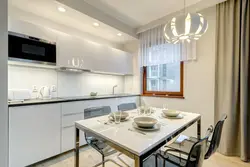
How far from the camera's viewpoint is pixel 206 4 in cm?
241

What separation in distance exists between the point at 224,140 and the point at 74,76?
3000 millimetres

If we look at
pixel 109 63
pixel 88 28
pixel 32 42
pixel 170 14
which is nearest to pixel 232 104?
pixel 170 14

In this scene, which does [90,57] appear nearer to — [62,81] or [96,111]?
[62,81]

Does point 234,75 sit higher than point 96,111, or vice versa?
point 234,75

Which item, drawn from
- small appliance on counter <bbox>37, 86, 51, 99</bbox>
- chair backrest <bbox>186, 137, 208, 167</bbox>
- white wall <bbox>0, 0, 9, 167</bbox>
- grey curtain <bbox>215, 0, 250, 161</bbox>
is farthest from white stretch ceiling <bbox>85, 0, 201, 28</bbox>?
chair backrest <bbox>186, 137, 208, 167</bbox>

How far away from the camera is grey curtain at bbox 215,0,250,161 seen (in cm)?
210

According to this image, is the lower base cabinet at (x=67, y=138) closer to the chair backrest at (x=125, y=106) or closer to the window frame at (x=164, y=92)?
the chair backrest at (x=125, y=106)

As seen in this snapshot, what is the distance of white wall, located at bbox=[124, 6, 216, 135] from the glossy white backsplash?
1.87m

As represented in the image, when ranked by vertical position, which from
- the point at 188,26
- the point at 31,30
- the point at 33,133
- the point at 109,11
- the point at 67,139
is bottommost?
the point at 67,139

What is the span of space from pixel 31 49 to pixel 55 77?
737 millimetres

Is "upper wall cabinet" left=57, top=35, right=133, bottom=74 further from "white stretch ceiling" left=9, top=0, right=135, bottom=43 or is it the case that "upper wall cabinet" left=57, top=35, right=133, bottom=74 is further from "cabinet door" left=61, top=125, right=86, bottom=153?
"cabinet door" left=61, top=125, right=86, bottom=153

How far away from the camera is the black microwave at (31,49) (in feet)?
6.17

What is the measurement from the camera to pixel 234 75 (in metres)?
2.22

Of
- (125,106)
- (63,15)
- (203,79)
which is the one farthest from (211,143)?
(63,15)
